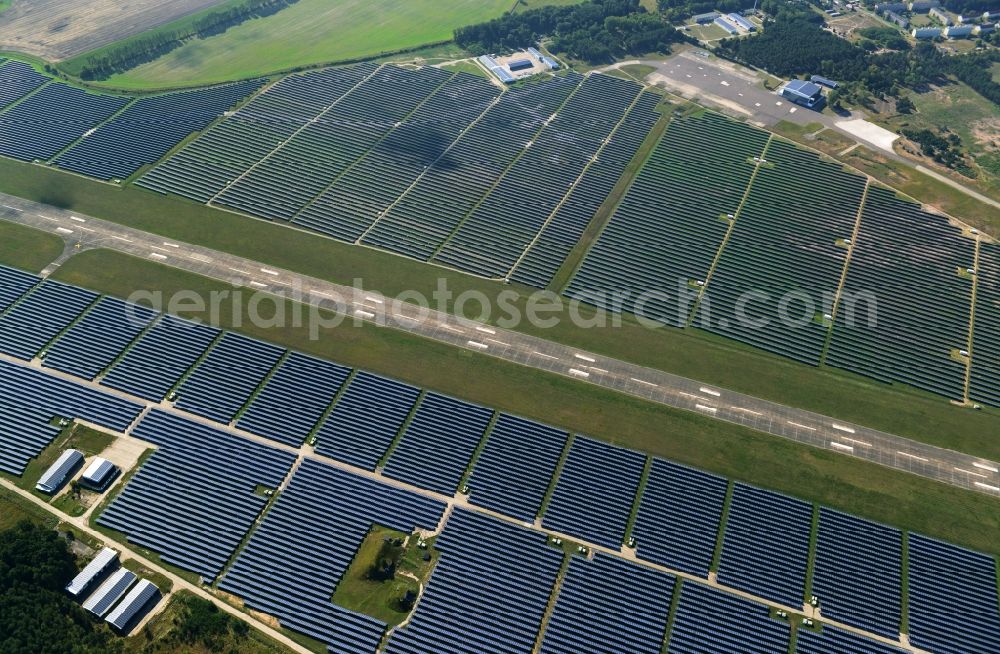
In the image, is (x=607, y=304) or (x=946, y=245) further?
(x=946, y=245)

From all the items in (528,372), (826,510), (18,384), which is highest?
(18,384)

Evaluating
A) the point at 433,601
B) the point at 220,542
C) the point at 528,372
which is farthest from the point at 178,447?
the point at 528,372

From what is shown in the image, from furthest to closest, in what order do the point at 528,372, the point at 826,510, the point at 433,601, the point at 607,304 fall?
1. the point at 607,304
2. the point at 528,372
3. the point at 826,510
4. the point at 433,601

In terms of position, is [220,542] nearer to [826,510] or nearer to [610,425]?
[610,425]

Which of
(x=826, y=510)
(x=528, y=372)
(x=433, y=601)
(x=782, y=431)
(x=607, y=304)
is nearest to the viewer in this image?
(x=433, y=601)

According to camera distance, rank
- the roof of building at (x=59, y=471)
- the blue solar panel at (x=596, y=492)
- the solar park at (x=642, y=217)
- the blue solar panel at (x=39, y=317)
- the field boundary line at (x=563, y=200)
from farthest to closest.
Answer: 1. the field boundary line at (x=563, y=200)
2. the solar park at (x=642, y=217)
3. the blue solar panel at (x=39, y=317)
4. the roof of building at (x=59, y=471)
5. the blue solar panel at (x=596, y=492)

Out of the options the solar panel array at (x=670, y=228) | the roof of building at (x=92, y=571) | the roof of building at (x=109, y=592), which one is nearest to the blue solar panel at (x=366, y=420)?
the roof of building at (x=109, y=592)

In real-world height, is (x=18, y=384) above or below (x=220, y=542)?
above

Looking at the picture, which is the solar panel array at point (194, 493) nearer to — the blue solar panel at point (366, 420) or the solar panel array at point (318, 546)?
the solar panel array at point (318, 546)
